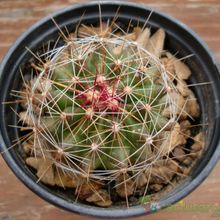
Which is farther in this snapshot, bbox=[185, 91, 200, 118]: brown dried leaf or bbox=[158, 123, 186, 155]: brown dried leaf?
bbox=[185, 91, 200, 118]: brown dried leaf

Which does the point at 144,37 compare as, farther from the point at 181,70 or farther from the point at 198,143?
the point at 198,143

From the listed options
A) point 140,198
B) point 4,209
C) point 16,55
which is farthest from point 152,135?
point 4,209

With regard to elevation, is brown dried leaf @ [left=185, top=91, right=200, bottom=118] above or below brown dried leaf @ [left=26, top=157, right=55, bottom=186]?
above

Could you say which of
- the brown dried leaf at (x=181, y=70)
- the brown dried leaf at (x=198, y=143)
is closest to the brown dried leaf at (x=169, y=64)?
the brown dried leaf at (x=181, y=70)

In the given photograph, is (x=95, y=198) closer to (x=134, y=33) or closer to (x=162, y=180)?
(x=162, y=180)

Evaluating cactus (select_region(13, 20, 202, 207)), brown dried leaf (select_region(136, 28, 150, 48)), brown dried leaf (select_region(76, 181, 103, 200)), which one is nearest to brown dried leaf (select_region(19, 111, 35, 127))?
cactus (select_region(13, 20, 202, 207))

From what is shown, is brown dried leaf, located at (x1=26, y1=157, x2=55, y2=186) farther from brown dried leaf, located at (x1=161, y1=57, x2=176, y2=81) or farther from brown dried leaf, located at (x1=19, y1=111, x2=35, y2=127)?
brown dried leaf, located at (x1=161, y1=57, x2=176, y2=81)

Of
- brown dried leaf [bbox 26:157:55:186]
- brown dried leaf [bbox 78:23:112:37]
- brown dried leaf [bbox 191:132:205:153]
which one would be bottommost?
brown dried leaf [bbox 26:157:55:186]

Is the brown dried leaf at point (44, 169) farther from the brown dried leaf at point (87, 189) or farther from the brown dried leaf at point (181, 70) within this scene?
the brown dried leaf at point (181, 70)
